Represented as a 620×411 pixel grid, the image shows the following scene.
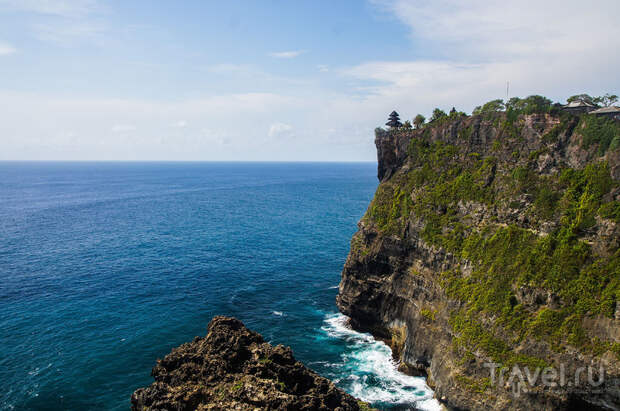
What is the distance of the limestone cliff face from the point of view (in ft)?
118

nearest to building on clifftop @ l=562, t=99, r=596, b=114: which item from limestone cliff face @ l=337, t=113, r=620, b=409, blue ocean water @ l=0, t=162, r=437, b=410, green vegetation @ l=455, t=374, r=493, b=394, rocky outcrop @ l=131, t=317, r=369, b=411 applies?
limestone cliff face @ l=337, t=113, r=620, b=409

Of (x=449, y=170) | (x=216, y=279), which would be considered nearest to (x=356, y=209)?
(x=216, y=279)

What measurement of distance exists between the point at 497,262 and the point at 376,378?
2232 cm

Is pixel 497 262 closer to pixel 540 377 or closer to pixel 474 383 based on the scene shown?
pixel 540 377

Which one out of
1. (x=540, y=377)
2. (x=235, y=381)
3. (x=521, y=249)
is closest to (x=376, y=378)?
(x=540, y=377)

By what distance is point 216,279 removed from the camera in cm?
8031

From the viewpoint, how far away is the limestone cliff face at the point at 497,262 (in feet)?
118

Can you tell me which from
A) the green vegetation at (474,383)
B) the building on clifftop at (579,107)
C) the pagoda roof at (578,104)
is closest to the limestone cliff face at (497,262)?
the green vegetation at (474,383)

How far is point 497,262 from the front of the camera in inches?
1770

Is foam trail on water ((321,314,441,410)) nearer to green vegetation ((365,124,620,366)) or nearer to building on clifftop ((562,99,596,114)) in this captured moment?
green vegetation ((365,124,620,366))

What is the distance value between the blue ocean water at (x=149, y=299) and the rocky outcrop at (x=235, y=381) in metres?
16.8

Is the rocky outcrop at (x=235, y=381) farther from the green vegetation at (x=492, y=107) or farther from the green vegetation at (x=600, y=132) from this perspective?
the green vegetation at (x=492, y=107)

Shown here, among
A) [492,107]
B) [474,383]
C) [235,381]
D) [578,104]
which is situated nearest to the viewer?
[235,381]

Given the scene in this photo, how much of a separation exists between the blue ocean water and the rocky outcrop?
16766mm
